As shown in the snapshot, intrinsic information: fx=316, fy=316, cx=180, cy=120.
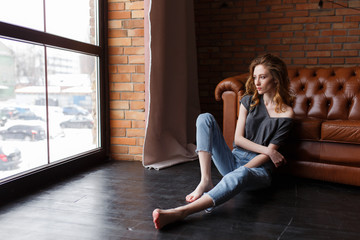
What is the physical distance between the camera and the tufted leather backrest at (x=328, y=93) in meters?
2.63

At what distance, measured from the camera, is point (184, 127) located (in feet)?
10.2

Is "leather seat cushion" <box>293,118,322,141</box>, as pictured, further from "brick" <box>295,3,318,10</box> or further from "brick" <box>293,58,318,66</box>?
"brick" <box>295,3,318,10</box>

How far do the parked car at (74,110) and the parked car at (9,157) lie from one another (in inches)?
20.9

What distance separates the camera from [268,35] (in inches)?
144

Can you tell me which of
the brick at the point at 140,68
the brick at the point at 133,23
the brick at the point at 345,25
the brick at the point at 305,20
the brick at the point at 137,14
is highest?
the brick at the point at 305,20

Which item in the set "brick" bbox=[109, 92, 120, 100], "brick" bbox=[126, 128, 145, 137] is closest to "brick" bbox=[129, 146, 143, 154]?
"brick" bbox=[126, 128, 145, 137]

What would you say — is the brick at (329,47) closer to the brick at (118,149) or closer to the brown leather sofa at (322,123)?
the brown leather sofa at (322,123)

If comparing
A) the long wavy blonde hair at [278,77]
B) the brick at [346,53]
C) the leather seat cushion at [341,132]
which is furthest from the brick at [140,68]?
the brick at [346,53]

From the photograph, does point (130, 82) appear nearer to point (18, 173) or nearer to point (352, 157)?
point (18, 173)

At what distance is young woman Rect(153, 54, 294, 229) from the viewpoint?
6.07ft

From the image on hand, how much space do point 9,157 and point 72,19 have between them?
1188 mm

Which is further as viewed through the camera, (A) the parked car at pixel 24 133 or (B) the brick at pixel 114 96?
(B) the brick at pixel 114 96

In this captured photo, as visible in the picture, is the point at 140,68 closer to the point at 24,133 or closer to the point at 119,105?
the point at 119,105

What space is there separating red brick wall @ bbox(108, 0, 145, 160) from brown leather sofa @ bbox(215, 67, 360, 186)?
0.74 m
